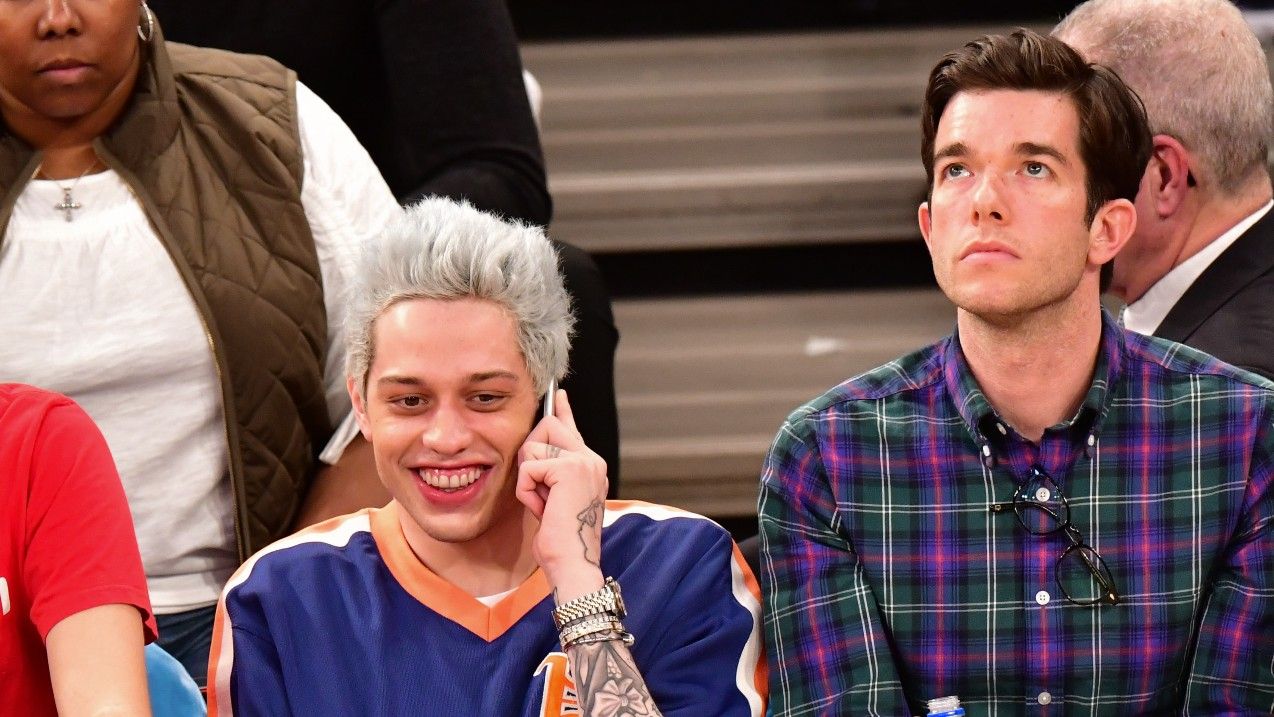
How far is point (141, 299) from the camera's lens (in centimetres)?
200

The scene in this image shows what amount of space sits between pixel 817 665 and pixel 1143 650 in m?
0.31

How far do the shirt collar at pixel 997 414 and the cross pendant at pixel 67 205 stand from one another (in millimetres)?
1029

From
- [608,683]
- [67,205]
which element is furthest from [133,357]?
[608,683]

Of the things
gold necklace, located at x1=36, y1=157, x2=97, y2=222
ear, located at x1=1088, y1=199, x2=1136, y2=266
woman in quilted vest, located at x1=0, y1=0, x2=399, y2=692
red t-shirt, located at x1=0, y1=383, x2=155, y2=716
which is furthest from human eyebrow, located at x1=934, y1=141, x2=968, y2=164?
gold necklace, located at x1=36, y1=157, x2=97, y2=222

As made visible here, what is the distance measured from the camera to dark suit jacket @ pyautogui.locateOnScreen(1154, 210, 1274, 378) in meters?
2.05

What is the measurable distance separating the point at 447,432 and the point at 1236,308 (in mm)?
1054

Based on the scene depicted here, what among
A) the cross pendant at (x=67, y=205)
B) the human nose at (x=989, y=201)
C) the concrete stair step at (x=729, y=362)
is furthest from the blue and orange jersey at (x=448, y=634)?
the concrete stair step at (x=729, y=362)

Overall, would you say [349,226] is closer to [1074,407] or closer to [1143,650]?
[1074,407]

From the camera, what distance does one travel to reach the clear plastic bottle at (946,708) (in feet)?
5.21

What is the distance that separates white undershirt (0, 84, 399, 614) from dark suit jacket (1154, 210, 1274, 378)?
1199 millimetres

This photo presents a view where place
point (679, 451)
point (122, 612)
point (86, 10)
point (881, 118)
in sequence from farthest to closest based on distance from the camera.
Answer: point (881, 118) → point (679, 451) → point (86, 10) → point (122, 612)

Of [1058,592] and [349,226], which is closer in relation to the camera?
[1058,592]

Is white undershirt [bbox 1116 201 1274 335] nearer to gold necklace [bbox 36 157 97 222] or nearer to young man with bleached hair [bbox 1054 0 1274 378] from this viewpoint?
young man with bleached hair [bbox 1054 0 1274 378]

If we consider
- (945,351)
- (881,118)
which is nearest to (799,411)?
(945,351)
